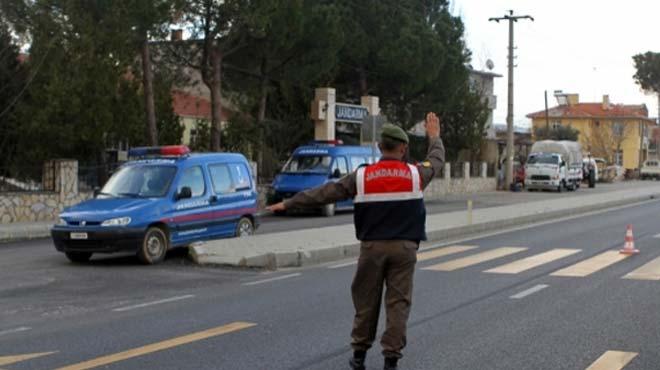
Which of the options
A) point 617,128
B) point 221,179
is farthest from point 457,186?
point 617,128

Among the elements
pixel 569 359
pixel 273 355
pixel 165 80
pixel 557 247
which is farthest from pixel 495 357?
pixel 165 80

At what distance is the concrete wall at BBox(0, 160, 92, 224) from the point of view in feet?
73.7

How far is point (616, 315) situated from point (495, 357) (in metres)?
2.62

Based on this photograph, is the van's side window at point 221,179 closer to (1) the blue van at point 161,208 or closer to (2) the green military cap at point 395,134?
(1) the blue van at point 161,208

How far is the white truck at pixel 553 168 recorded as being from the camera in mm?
48594

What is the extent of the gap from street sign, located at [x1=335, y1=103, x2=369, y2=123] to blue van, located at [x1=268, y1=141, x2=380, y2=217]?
3611 millimetres

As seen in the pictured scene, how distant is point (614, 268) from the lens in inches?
529

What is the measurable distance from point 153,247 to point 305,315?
18.1 feet

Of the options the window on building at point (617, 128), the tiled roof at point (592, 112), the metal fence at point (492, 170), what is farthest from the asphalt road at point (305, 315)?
the tiled roof at point (592, 112)

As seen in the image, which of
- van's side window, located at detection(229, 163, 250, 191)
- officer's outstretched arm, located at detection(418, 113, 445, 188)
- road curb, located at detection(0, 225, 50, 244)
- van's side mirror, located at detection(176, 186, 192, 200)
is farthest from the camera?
road curb, located at detection(0, 225, 50, 244)

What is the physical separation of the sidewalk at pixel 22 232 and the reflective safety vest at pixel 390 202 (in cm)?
1477

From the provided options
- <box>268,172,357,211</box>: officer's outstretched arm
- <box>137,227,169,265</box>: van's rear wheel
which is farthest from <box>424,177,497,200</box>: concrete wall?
<box>268,172,357,211</box>: officer's outstretched arm

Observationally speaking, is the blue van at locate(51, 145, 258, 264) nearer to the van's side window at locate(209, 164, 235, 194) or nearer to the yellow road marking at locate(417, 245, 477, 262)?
the van's side window at locate(209, 164, 235, 194)

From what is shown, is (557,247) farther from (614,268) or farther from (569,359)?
(569,359)
